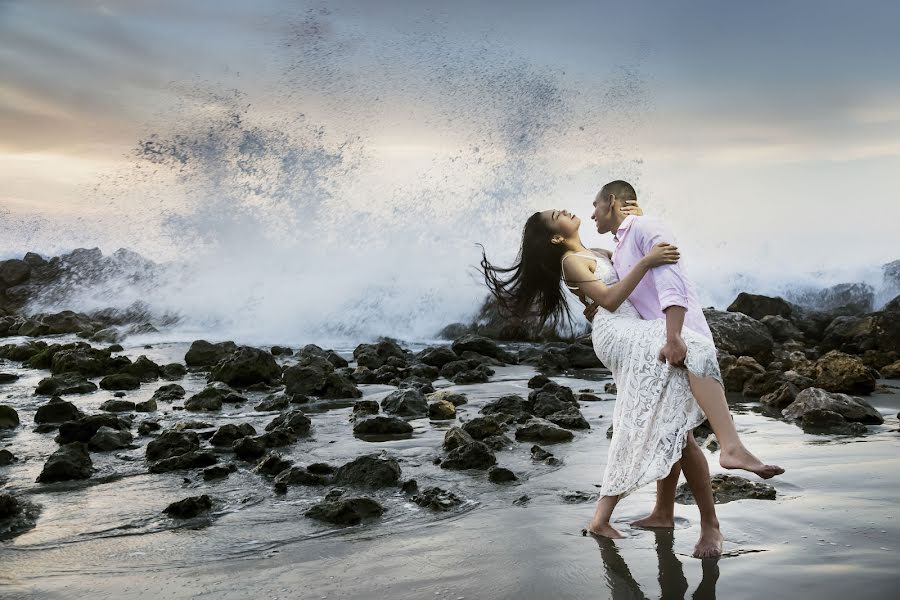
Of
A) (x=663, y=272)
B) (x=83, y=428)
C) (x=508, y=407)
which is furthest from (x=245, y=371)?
(x=663, y=272)

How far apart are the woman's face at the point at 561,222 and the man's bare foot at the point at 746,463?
5.32 ft

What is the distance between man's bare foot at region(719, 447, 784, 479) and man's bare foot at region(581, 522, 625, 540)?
71 centimetres

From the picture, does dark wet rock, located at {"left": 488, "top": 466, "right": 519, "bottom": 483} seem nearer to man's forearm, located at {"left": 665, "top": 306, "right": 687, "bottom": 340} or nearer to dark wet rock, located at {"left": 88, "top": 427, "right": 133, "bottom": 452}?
man's forearm, located at {"left": 665, "top": 306, "right": 687, "bottom": 340}

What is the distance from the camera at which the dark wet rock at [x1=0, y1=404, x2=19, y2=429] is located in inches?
320

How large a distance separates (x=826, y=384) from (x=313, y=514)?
6.73 m

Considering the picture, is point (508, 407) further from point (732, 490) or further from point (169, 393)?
point (169, 393)

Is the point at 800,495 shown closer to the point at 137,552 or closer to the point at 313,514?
the point at 313,514

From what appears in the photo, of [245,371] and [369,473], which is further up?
[245,371]

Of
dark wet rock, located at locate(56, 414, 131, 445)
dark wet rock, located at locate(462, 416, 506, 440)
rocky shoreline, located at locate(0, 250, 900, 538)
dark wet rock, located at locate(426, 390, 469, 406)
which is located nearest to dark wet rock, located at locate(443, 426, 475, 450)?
rocky shoreline, located at locate(0, 250, 900, 538)

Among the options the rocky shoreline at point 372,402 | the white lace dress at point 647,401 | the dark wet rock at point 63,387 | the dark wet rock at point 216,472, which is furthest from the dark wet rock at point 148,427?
the white lace dress at point 647,401

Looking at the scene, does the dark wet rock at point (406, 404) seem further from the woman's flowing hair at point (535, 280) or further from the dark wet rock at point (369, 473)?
the woman's flowing hair at point (535, 280)

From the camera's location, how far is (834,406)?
294 inches

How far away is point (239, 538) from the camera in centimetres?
461

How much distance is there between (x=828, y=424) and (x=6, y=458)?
6.88 m
